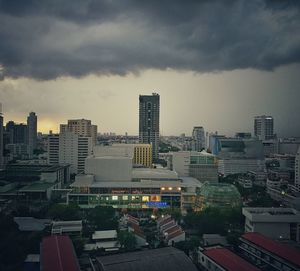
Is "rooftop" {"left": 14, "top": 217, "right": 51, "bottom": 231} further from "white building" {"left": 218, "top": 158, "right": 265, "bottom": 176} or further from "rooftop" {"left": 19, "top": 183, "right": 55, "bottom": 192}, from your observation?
"white building" {"left": 218, "top": 158, "right": 265, "bottom": 176}

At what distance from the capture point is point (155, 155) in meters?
24.0

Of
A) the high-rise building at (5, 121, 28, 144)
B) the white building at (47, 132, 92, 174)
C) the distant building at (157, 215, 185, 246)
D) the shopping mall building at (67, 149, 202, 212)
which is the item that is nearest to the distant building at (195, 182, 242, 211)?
the shopping mall building at (67, 149, 202, 212)

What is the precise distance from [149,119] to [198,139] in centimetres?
795

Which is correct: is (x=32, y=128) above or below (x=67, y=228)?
above

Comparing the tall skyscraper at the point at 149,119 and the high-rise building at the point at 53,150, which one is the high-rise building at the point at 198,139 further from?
the high-rise building at the point at 53,150

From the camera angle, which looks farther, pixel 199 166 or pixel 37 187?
pixel 199 166

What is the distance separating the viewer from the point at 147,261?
527 centimetres

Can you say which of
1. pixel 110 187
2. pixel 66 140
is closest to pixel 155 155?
pixel 66 140

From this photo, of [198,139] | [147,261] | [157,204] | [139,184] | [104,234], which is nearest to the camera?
[147,261]

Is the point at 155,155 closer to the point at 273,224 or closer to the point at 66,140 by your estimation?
the point at 66,140

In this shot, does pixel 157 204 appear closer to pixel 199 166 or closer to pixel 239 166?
pixel 199 166

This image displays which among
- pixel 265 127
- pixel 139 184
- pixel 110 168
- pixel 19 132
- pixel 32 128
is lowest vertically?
pixel 139 184

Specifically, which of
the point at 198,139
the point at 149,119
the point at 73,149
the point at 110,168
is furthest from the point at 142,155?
the point at 198,139

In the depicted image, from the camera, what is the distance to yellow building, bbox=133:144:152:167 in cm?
1864
